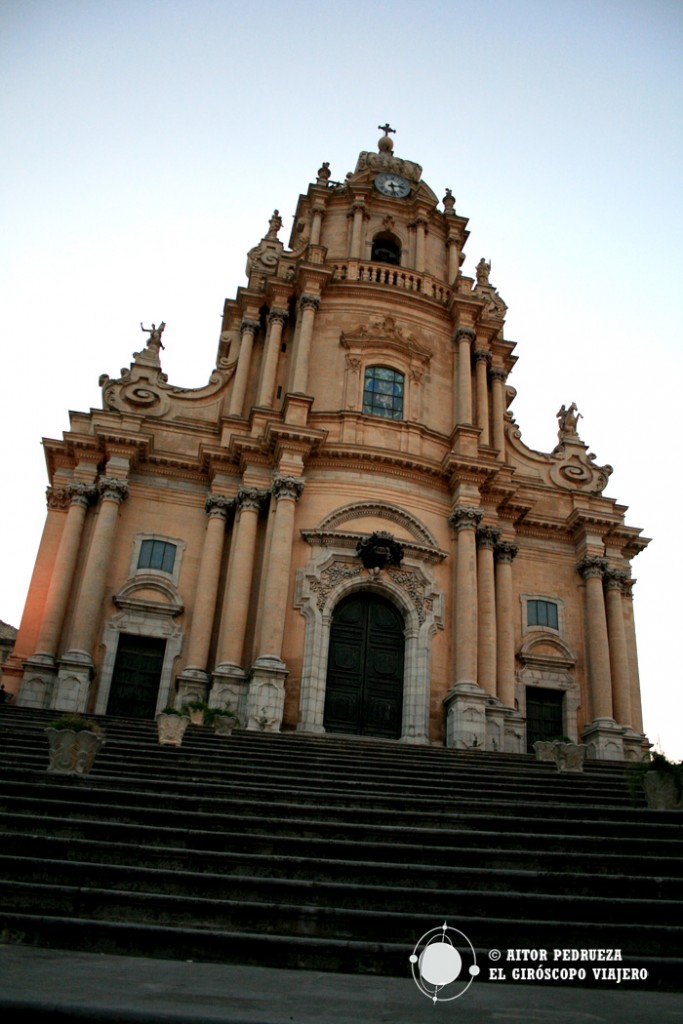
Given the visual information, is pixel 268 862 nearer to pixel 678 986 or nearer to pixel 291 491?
pixel 678 986

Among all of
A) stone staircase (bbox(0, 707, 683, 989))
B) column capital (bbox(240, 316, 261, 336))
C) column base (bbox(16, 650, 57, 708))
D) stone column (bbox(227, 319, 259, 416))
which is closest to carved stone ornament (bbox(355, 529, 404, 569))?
stone column (bbox(227, 319, 259, 416))

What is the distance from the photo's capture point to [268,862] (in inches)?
316

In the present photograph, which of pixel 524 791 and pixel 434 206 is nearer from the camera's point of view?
pixel 524 791

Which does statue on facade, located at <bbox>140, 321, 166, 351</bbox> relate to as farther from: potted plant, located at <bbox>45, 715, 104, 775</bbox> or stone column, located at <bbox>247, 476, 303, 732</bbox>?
potted plant, located at <bbox>45, 715, 104, 775</bbox>

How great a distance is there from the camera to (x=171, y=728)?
13.9m

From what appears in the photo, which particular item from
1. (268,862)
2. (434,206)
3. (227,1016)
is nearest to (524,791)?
(268,862)

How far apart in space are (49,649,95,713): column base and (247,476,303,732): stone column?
4223 millimetres

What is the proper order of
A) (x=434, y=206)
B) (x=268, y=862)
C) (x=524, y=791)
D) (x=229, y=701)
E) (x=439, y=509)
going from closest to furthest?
1. (x=268, y=862)
2. (x=524, y=791)
3. (x=229, y=701)
4. (x=439, y=509)
5. (x=434, y=206)

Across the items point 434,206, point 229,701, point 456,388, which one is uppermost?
point 434,206

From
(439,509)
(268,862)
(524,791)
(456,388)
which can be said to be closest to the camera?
(268,862)

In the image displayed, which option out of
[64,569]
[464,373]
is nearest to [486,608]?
[464,373]

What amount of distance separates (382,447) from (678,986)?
1864cm

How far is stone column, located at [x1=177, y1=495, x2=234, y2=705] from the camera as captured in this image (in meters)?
21.0

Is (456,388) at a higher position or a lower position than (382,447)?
higher
